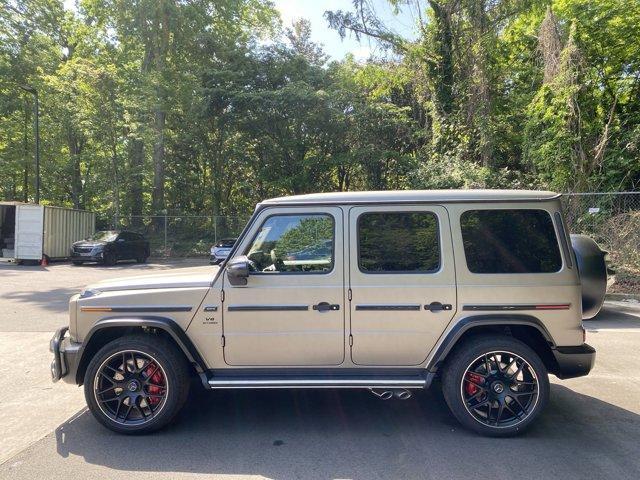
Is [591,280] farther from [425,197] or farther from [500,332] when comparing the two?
[425,197]

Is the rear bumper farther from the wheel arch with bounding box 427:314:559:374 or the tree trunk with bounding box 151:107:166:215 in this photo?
the tree trunk with bounding box 151:107:166:215

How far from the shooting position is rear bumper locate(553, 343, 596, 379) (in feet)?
13.3

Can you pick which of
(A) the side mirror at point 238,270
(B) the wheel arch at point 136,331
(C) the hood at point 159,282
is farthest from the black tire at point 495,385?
(C) the hood at point 159,282

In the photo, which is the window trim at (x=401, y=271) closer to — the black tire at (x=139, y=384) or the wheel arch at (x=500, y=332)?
the wheel arch at (x=500, y=332)

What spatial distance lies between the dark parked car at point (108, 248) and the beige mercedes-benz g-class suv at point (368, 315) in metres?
17.7

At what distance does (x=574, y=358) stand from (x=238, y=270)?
2880mm

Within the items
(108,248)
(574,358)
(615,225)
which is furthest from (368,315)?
(108,248)

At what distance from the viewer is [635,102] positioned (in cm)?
1672

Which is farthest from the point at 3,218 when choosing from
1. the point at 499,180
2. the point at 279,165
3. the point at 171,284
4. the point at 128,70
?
the point at 171,284

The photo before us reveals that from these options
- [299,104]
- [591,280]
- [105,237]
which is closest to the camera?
[591,280]

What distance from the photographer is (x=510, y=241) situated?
4.16 meters

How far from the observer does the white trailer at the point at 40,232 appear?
67.7 feet

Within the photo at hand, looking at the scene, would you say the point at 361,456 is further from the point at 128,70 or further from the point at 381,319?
the point at 128,70

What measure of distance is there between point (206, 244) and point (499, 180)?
15158 millimetres
